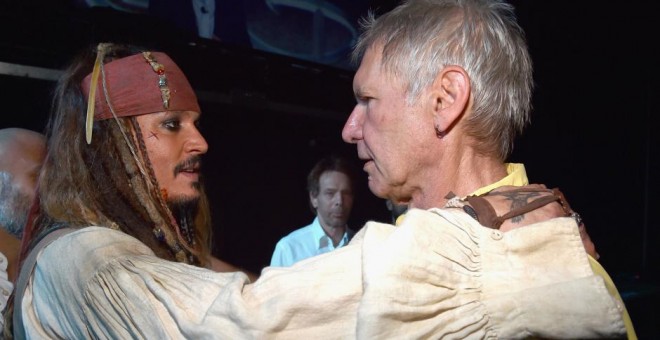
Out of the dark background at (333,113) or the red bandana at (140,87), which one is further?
the dark background at (333,113)

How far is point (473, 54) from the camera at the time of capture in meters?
1.29

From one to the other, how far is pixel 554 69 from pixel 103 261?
4403 millimetres

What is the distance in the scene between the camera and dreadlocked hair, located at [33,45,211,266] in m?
1.79

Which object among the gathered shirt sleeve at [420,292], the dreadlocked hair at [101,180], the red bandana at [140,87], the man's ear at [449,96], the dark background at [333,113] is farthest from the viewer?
the dark background at [333,113]

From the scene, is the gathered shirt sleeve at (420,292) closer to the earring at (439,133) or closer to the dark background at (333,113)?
the earring at (439,133)

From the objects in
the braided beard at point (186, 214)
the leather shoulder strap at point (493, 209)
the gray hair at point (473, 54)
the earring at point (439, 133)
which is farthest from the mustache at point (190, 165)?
the leather shoulder strap at point (493, 209)

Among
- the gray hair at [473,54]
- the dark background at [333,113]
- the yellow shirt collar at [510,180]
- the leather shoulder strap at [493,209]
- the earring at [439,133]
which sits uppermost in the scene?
the dark background at [333,113]

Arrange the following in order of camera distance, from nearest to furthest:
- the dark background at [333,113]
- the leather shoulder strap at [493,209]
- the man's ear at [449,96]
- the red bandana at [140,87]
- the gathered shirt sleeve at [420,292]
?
the gathered shirt sleeve at [420,292], the leather shoulder strap at [493,209], the man's ear at [449,96], the red bandana at [140,87], the dark background at [333,113]

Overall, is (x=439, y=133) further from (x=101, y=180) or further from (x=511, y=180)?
(x=101, y=180)

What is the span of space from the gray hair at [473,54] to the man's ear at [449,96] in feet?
0.06

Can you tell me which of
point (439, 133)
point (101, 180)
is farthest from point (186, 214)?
point (439, 133)

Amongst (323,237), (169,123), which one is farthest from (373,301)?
(323,237)

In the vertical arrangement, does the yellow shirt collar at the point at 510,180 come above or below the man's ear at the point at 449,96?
below

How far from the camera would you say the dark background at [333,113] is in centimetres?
311
